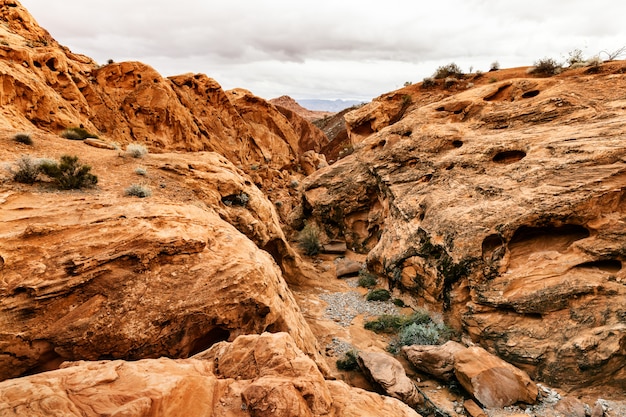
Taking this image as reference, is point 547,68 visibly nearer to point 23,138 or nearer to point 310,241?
point 310,241

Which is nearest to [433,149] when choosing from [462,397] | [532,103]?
[532,103]

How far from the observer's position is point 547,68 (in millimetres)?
16328

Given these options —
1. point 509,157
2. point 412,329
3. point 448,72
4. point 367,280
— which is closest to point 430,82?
point 448,72

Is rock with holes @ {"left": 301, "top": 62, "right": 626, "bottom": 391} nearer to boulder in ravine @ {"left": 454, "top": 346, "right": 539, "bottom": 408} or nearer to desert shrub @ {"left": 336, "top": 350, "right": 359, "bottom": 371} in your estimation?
boulder in ravine @ {"left": 454, "top": 346, "right": 539, "bottom": 408}

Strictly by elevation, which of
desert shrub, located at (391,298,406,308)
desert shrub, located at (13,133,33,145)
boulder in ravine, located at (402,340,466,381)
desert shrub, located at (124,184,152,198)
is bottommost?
desert shrub, located at (391,298,406,308)

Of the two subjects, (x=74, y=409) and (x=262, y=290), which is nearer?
(x=74, y=409)

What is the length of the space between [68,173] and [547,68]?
68.9ft

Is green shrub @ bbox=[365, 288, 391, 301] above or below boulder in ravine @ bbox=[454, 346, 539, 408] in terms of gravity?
below

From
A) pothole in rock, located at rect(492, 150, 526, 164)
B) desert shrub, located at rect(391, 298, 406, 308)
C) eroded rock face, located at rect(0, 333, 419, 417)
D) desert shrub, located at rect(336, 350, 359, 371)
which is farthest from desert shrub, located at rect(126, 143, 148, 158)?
pothole in rock, located at rect(492, 150, 526, 164)

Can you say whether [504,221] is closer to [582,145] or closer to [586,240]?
[586,240]

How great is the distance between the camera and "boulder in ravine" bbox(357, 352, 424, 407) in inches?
250

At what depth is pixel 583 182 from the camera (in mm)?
7918

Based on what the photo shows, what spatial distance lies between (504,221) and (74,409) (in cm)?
946

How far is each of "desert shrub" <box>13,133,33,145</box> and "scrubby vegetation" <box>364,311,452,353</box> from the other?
1121 centimetres
